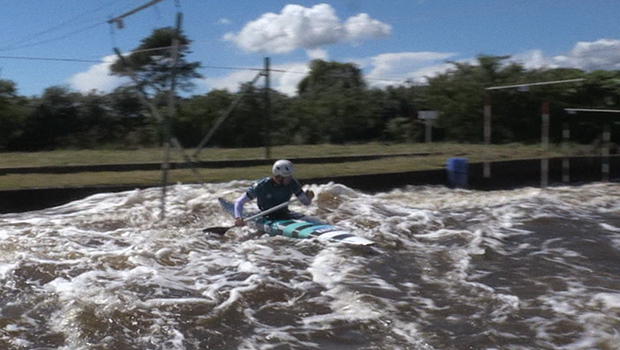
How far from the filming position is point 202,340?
20.7 feet

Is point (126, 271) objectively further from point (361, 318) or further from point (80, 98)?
point (80, 98)

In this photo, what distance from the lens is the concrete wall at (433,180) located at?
42.2ft

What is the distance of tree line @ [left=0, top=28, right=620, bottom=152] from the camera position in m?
24.5

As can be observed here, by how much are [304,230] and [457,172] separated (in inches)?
326

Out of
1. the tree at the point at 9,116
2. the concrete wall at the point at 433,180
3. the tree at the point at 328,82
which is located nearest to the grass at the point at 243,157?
the concrete wall at the point at 433,180

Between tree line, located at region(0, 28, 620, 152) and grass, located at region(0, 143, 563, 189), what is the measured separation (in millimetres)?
2020

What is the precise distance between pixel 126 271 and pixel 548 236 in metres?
6.65

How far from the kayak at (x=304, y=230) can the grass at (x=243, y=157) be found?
4.15 m

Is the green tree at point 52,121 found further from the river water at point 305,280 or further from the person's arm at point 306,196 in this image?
the person's arm at point 306,196

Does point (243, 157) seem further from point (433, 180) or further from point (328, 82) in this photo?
point (328, 82)

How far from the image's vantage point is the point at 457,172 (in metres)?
17.7

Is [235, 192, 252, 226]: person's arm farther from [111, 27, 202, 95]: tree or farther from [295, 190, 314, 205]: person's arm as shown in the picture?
[111, 27, 202, 95]: tree

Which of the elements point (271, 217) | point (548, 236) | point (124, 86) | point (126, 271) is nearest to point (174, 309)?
point (126, 271)

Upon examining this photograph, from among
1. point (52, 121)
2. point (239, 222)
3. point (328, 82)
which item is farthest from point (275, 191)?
point (328, 82)
